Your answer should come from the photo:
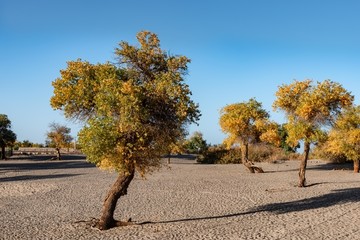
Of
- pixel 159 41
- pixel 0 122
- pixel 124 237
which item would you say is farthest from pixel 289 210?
pixel 0 122

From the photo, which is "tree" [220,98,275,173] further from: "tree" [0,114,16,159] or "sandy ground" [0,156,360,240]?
"tree" [0,114,16,159]

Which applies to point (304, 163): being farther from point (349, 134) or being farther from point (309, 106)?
point (349, 134)

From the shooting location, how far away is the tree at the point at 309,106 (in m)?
21.4

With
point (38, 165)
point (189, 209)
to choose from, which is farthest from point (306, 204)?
point (38, 165)

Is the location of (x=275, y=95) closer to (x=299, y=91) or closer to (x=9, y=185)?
(x=299, y=91)

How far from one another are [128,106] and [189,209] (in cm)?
672

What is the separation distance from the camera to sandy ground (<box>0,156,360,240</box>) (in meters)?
12.9

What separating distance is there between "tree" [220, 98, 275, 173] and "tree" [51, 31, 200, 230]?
19.1m

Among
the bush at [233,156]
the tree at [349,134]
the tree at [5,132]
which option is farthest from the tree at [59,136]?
the tree at [349,134]

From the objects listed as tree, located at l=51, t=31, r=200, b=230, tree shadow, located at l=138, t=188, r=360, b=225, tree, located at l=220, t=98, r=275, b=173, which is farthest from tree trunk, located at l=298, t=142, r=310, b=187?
tree, located at l=51, t=31, r=200, b=230

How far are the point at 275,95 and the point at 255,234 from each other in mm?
11759

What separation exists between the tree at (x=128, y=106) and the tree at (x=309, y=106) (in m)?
10.2

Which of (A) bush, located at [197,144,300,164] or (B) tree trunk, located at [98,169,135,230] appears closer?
(B) tree trunk, located at [98,169,135,230]

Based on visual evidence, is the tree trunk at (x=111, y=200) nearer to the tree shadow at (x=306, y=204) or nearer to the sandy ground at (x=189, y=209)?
the sandy ground at (x=189, y=209)
